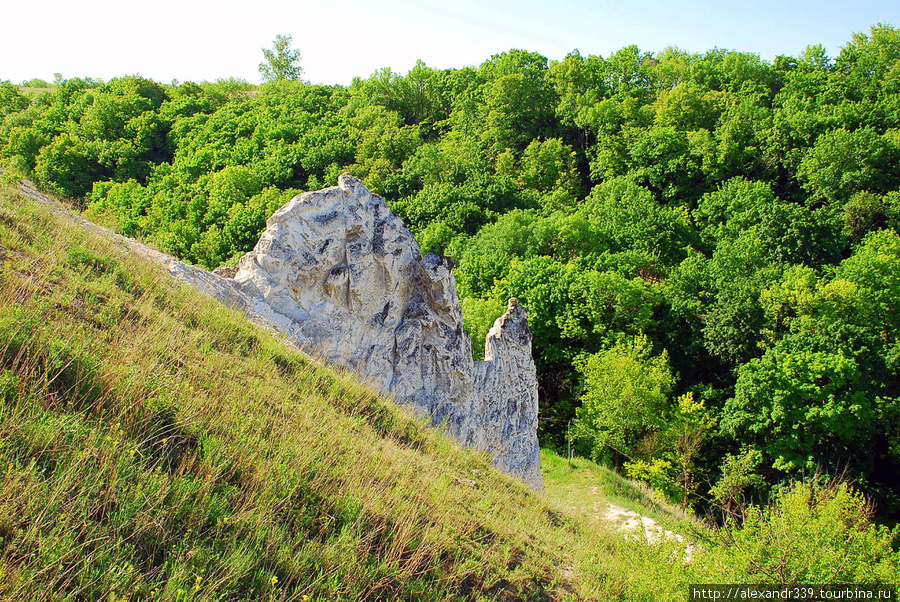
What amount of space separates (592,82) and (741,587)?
198 ft

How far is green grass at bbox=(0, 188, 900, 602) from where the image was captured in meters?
3.62

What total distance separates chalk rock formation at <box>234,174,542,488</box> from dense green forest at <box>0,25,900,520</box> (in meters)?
3.61

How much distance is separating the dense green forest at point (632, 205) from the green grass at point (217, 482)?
228 inches

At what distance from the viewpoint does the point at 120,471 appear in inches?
159

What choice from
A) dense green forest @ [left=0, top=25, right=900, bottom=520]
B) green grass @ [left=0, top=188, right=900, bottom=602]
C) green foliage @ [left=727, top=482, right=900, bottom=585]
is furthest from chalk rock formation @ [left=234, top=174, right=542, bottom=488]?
green foliage @ [left=727, top=482, right=900, bottom=585]

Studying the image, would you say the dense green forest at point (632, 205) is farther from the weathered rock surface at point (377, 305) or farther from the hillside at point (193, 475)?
the hillside at point (193, 475)

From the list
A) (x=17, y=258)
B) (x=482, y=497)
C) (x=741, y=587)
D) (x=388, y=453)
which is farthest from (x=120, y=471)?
(x=741, y=587)

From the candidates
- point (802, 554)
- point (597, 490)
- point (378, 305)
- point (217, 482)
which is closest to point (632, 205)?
point (597, 490)

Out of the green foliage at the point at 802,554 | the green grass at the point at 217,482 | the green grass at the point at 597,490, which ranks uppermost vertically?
the green grass at the point at 217,482

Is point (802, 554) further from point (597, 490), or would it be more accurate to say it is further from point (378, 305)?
point (597, 490)

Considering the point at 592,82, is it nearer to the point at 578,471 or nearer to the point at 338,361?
the point at 578,471

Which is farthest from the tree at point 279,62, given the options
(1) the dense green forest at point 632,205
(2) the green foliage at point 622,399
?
(2) the green foliage at point 622,399

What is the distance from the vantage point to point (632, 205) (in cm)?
3841

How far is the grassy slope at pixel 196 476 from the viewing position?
11.8ft
